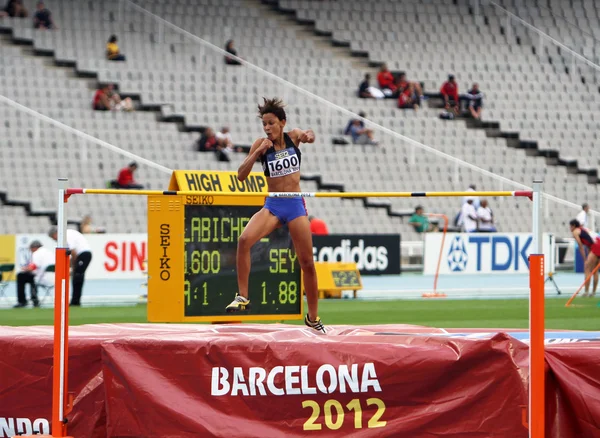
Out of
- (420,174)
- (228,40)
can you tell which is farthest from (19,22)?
(420,174)

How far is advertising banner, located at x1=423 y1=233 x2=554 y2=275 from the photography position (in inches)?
903

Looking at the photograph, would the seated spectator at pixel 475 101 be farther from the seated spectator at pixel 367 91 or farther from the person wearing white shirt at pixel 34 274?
the person wearing white shirt at pixel 34 274

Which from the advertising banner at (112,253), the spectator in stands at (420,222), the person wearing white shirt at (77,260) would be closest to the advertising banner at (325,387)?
the person wearing white shirt at (77,260)

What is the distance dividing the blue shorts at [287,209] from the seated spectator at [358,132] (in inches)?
783

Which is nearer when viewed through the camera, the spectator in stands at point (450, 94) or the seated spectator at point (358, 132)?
the seated spectator at point (358, 132)

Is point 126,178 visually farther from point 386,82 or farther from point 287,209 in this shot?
point 287,209

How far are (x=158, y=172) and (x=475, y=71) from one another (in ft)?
37.7

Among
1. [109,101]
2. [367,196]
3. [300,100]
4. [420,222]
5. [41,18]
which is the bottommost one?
[420,222]

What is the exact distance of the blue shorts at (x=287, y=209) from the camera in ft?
27.9

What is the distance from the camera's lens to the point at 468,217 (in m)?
26.3

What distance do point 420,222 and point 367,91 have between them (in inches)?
208

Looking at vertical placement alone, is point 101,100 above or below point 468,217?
above

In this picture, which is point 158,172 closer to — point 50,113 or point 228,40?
Result: point 50,113

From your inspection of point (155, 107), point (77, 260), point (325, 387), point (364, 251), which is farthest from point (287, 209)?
point (155, 107)
